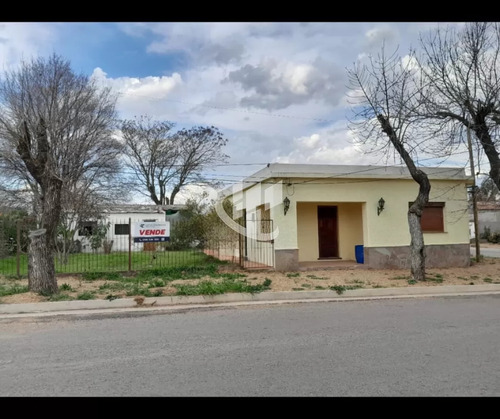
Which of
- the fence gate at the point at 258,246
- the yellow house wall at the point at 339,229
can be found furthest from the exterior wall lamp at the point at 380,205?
the fence gate at the point at 258,246

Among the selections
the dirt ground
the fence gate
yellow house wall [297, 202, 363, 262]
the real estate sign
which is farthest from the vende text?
yellow house wall [297, 202, 363, 262]

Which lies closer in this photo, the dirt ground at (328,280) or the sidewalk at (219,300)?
the sidewalk at (219,300)

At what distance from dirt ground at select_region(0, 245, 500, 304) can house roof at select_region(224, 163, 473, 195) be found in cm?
325

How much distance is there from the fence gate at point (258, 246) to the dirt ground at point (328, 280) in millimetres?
1004

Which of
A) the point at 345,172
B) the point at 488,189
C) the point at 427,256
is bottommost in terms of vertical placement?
the point at 427,256

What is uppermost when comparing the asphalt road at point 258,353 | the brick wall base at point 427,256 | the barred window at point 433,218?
the barred window at point 433,218

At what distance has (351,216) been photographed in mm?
16469

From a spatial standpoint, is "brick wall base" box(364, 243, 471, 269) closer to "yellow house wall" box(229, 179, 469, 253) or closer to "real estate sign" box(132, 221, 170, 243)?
"yellow house wall" box(229, 179, 469, 253)

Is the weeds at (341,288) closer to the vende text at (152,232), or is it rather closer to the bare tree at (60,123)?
the vende text at (152,232)

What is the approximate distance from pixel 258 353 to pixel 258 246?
9993 millimetres

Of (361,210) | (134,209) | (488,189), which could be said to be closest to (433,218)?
(361,210)

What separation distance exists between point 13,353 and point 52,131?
16.5 meters

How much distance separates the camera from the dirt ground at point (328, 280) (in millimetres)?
9633

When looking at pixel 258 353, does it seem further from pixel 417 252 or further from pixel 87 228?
pixel 87 228
